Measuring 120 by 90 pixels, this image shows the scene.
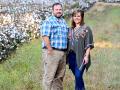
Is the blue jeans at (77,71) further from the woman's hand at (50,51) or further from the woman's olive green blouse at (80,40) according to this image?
the woman's hand at (50,51)

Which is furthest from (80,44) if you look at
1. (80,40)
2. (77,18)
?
(77,18)

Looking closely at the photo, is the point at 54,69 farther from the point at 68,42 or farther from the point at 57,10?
the point at 57,10

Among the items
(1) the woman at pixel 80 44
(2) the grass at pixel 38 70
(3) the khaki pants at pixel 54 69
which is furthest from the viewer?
(2) the grass at pixel 38 70

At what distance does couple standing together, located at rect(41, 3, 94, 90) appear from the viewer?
9.17 metres

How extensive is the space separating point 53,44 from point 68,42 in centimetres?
27

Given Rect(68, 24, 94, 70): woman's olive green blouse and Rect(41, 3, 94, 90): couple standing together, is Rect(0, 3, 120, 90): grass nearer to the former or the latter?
A: Rect(41, 3, 94, 90): couple standing together

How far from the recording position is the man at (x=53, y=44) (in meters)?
9.21

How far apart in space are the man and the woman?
154 mm

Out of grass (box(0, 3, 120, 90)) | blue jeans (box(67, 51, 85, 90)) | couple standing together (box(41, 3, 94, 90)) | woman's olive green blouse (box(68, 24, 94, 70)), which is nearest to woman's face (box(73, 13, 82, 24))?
couple standing together (box(41, 3, 94, 90))

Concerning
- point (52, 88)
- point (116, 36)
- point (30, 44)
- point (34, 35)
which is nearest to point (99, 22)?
point (116, 36)

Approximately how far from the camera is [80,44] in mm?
9203

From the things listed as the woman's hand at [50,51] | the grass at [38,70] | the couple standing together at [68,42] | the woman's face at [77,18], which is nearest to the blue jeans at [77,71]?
the couple standing together at [68,42]

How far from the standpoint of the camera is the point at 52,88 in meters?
9.45

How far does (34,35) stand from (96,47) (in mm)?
3075
